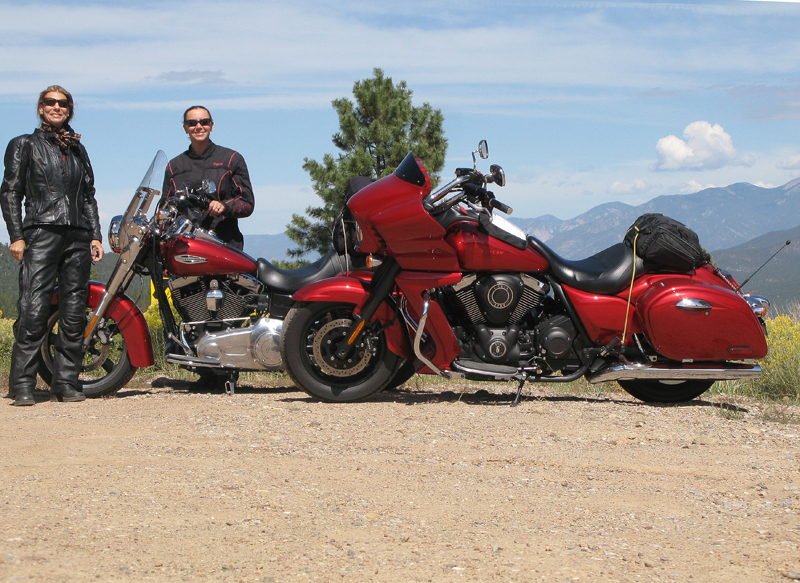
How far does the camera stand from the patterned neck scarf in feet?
19.7

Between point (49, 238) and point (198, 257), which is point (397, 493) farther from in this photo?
point (49, 238)

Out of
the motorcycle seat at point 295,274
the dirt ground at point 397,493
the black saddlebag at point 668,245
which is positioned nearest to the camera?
the dirt ground at point 397,493

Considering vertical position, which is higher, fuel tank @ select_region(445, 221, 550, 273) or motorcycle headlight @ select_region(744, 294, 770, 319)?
fuel tank @ select_region(445, 221, 550, 273)

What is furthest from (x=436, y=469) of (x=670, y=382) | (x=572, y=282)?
(x=670, y=382)

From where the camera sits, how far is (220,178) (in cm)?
677

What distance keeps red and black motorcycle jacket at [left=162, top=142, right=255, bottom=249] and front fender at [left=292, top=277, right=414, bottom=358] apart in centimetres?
133

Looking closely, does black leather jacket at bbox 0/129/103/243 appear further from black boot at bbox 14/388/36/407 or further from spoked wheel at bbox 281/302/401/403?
spoked wheel at bbox 281/302/401/403

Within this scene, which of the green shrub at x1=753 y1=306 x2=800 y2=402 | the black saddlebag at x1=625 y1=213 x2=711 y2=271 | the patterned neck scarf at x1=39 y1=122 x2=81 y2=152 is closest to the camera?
the black saddlebag at x1=625 y1=213 x2=711 y2=271

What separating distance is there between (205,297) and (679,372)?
143 inches

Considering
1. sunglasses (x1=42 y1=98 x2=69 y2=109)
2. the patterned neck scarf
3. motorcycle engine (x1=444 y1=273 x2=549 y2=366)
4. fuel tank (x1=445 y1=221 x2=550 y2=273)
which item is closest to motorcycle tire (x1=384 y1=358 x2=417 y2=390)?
motorcycle engine (x1=444 y1=273 x2=549 y2=366)

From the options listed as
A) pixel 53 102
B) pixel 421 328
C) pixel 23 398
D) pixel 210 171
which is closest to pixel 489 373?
pixel 421 328

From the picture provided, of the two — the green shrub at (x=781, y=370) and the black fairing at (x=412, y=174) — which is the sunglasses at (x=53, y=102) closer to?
the black fairing at (x=412, y=174)

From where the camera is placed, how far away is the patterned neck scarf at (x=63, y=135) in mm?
6004

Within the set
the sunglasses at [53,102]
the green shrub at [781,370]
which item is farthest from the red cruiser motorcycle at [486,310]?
the sunglasses at [53,102]
